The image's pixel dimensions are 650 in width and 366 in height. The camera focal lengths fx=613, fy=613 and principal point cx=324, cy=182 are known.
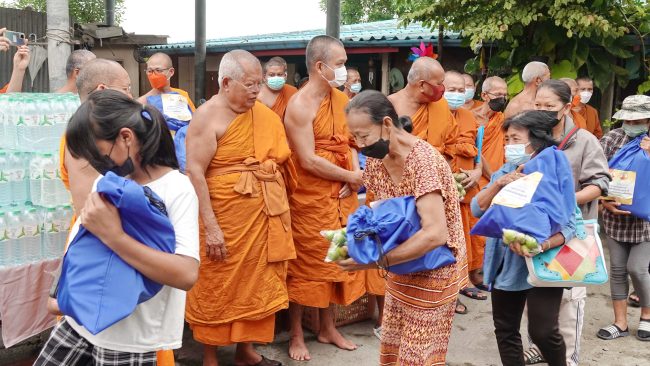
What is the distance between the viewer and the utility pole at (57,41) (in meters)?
4.64

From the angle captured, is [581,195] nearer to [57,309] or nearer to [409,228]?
[409,228]

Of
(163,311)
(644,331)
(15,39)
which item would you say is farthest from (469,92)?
(163,311)

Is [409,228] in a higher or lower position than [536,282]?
higher

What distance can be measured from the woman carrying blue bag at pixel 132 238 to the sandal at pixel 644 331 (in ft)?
13.2

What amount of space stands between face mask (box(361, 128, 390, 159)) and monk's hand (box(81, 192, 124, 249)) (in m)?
1.23

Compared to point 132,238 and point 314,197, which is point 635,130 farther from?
point 132,238

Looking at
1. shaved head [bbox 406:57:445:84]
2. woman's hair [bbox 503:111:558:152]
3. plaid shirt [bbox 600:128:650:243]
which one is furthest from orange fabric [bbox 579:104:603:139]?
woman's hair [bbox 503:111:558:152]

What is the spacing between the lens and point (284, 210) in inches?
161

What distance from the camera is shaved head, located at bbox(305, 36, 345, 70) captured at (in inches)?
175

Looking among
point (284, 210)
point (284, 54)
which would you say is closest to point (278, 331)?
point (284, 210)

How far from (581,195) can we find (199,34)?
8.09 m

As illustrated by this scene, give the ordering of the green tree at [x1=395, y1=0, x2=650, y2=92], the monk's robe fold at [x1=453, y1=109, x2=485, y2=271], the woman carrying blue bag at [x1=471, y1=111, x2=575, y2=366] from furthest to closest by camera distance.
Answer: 1. the green tree at [x1=395, y1=0, x2=650, y2=92]
2. the monk's robe fold at [x1=453, y1=109, x2=485, y2=271]
3. the woman carrying blue bag at [x1=471, y1=111, x2=575, y2=366]

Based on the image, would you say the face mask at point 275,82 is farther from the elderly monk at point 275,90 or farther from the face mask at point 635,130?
the face mask at point 635,130

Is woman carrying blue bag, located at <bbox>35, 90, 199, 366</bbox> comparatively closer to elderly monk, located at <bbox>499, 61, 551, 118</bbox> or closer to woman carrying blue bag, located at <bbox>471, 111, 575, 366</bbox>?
woman carrying blue bag, located at <bbox>471, 111, 575, 366</bbox>
